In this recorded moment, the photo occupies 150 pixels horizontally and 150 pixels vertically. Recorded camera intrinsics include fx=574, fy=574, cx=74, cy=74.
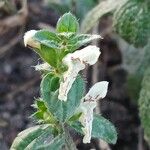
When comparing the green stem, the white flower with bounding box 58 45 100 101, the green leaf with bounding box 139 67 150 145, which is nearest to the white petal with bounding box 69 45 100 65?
the white flower with bounding box 58 45 100 101

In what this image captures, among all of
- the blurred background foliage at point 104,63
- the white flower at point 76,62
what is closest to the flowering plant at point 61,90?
the white flower at point 76,62

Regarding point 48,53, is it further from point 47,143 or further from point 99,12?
point 99,12

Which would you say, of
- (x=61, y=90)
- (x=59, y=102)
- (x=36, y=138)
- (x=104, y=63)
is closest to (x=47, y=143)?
(x=36, y=138)

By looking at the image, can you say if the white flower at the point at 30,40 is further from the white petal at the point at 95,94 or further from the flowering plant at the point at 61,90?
the white petal at the point at 95,94

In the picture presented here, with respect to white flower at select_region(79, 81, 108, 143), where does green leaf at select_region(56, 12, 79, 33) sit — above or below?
above

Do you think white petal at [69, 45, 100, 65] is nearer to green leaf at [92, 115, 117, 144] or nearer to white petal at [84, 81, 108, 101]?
white petal at [84, 81, 108, 101]

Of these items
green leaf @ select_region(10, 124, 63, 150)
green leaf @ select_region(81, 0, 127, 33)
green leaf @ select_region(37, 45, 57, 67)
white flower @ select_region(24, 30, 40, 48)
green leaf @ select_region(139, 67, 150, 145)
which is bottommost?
green leaf @ select_region(139, 67, 150, 145)

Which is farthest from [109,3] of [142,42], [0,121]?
[0,121]
